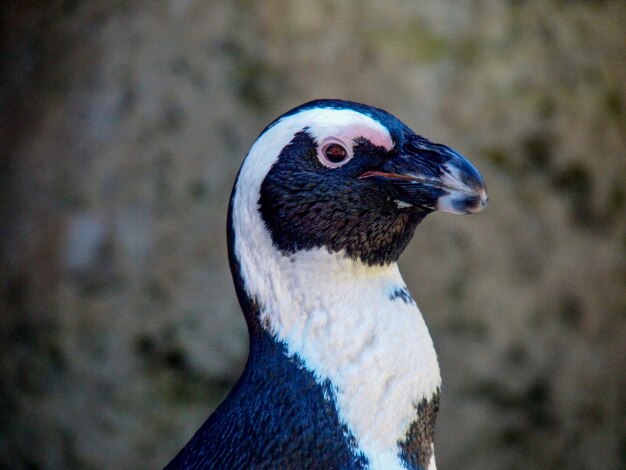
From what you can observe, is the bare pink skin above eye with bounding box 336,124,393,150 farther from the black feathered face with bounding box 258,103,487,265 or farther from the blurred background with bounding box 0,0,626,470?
the blurred background with bounding box 0,0,626,470

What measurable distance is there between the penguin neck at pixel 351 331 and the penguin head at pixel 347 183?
0.9 inches

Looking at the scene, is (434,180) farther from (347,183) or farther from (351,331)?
(351,331)

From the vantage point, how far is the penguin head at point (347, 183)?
1.30 m

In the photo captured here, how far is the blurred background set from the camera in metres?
2.63

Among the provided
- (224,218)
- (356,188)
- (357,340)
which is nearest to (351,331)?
(357,340)

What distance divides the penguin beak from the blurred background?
132cm

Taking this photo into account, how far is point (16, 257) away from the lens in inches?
107

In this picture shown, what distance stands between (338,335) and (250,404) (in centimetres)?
15

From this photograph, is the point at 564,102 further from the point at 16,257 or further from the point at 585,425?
the point at 16,257

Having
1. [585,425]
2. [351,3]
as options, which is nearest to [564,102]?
[351,3]

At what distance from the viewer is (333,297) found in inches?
51.4

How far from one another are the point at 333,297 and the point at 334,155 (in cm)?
→ 19

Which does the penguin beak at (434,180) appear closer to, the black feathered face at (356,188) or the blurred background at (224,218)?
the black feathered face at (356,188)

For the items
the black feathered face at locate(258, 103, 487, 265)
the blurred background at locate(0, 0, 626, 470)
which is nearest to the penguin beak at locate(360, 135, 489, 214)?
the black feathered face at locate(258, 103, 487, 265)
